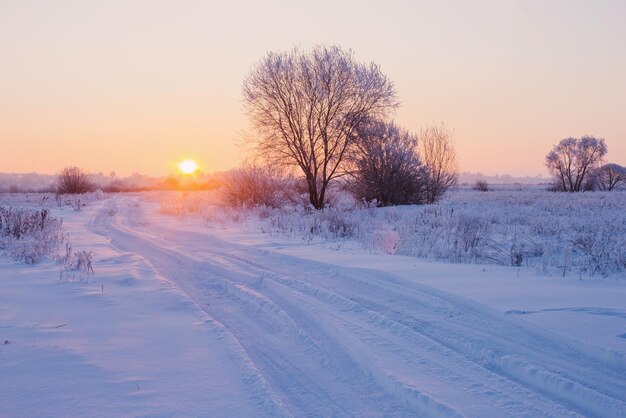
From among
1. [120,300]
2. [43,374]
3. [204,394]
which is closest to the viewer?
[204,394]

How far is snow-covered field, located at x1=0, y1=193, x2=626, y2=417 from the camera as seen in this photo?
335cm

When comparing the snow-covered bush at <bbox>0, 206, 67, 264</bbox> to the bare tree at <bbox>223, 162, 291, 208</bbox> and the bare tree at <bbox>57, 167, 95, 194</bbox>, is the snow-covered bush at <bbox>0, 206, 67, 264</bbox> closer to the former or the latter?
the bare tree at <bbox>223, 162, 291, 208</bbox>

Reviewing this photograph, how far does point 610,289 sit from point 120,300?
6.55 meters

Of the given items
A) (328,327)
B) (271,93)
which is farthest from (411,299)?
(271,93)

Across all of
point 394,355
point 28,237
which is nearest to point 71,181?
point 28,237

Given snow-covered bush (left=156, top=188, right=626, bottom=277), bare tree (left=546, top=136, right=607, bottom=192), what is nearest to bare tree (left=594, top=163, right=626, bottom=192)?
bare tree (left=546, top=136, right=607, bottom=192)

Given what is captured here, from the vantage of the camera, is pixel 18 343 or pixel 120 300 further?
pixel 120 300

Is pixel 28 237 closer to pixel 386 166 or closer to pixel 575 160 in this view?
pixel 386 166

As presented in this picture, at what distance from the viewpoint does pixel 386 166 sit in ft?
86.9

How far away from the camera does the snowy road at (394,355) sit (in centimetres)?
332

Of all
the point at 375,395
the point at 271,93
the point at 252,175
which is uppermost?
the point at 271,93

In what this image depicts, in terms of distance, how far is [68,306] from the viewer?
5.95 meters

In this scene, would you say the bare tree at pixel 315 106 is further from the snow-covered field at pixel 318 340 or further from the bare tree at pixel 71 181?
the bare tree at pixel 71 181

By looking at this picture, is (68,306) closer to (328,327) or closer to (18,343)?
(18,343)
